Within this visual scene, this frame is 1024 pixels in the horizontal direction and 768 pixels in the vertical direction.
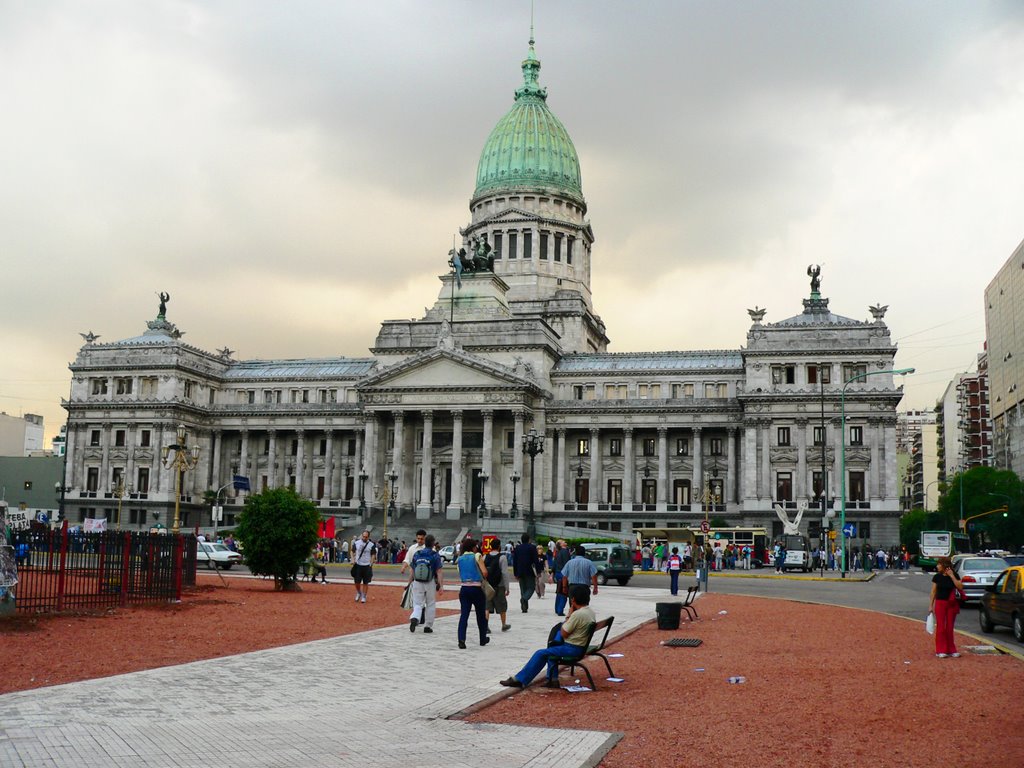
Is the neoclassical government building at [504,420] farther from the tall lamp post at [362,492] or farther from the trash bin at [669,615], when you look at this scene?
the trash bin at [669,615]

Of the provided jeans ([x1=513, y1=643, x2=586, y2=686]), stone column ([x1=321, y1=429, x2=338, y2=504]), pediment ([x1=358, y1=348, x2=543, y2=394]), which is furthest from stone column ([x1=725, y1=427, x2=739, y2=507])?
jeans ([x1=513, y1=643, x2=586, y2=686])

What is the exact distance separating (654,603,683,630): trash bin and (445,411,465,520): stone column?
58.5m

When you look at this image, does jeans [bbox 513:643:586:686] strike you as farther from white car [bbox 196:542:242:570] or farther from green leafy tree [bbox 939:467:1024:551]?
green leafy tree [bbox 939:467:1024:551]

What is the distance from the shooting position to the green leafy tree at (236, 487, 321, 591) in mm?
36438

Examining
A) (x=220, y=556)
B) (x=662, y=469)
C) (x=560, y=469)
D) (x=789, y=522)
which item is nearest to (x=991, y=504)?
(x=789, y=522)

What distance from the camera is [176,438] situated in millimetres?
96125

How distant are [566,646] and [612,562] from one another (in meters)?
30.6

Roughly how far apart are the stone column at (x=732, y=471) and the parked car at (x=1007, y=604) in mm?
60350

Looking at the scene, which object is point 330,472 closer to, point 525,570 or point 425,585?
point 525,570

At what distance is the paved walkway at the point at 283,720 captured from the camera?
37.7ft

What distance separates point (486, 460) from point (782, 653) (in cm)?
6387

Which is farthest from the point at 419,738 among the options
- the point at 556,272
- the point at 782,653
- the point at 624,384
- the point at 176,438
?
the point at 556,272

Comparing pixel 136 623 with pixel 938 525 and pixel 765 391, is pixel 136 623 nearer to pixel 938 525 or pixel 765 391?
pixel 765 391

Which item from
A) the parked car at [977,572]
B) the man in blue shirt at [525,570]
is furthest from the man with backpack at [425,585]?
the parked car at [977,572]
